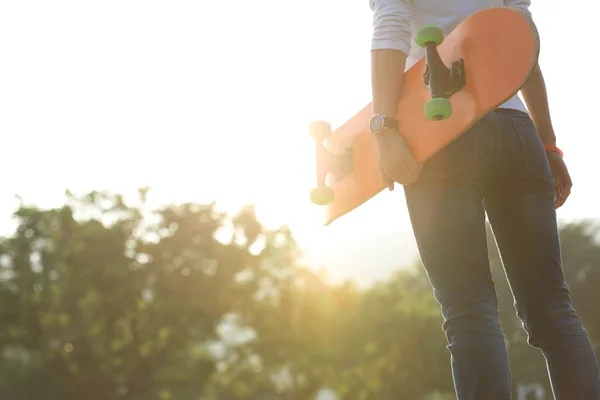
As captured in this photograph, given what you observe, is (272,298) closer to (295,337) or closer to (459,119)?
(295,337)

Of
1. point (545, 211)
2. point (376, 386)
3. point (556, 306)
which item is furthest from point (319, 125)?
point (376, 386)

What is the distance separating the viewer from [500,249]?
1.98 meters

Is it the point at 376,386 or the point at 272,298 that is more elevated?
the point at 272,298

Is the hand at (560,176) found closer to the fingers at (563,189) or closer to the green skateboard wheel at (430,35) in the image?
the fingers at (563,189)

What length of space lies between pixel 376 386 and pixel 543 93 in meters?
29.5

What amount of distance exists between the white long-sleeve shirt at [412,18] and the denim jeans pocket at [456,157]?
0.19 metres

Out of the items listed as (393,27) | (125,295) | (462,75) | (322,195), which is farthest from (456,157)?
(125,295)

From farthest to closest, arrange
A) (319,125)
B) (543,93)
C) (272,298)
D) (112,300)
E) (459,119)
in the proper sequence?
(272,298)
(112,300)
(319,125)
(543,93)
(459,119)

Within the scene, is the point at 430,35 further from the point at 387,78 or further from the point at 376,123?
the point at 376,123

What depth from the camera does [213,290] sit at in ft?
94.5

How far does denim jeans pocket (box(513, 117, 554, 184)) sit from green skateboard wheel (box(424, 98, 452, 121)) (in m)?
0.25

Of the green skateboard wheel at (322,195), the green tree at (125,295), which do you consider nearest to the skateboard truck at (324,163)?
the green skateboard wheel at (322,195)

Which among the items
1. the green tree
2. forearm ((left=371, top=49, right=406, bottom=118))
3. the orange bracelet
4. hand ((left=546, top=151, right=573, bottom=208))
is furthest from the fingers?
the green tree

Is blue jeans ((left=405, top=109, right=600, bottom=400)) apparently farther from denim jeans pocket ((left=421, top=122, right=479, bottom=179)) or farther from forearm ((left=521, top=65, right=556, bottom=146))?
forearm ((left=521, top=65, right=556, bottom=146))
